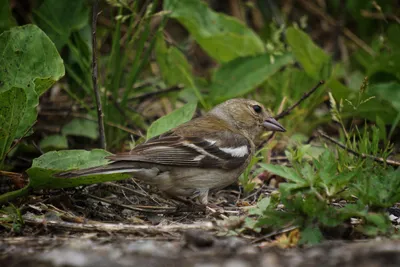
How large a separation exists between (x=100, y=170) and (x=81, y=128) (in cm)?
189

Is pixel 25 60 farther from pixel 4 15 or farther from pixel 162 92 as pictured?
pixel 162 92

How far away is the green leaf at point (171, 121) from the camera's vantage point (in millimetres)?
5250

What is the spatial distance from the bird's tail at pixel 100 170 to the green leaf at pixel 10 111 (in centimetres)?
49

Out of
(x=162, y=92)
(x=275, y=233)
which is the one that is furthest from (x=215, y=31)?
(x=275, y=233)

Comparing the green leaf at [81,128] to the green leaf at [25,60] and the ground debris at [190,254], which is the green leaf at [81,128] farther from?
the ground debris at [190,254]

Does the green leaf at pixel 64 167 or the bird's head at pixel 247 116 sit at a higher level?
the green leaf at pixel 64 167

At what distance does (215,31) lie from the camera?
21.7ft

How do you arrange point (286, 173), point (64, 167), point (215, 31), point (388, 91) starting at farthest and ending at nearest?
point (215, 31)
point (388, 91)
point (64, 167)
point (286, 173)

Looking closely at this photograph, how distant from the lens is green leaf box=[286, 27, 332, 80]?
21.0 ft

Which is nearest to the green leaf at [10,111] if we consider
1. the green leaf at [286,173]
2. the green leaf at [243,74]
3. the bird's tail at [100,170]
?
the bird's tail at [100,170]

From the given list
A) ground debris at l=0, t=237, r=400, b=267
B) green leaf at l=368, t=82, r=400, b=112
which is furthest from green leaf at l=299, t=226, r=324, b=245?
green leaf at l=368, t=82, r=400, b=112

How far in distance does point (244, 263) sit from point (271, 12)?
6.17 metres

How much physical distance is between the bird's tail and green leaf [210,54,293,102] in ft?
7.03

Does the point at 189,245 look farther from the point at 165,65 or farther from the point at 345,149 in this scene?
the point at 165,65
